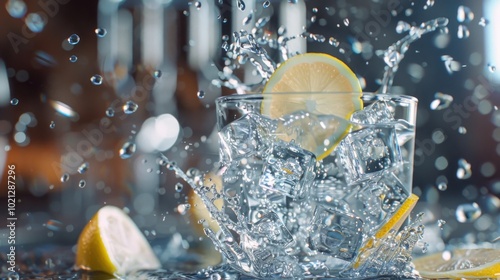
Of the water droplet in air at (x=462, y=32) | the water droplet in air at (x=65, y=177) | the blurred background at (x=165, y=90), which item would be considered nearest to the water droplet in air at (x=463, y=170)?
the blurred background at (x=165, y=90)

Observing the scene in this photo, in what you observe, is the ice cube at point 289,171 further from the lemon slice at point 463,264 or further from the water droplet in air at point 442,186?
the water droplet in air at point 442,186

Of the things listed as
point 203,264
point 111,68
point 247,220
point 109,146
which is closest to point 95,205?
point 109,146

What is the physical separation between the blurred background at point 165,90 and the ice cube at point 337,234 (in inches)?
51.4

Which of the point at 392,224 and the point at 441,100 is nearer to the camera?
the point at 392,224

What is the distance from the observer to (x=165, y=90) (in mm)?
2217

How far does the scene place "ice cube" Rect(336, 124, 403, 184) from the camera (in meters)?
0.70

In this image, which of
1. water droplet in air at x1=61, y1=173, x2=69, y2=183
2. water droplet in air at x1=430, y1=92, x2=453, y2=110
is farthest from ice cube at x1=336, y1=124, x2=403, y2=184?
water droplet in air at x1=430, y1=92, x2=453, y2=110

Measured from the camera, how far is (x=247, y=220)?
70cm

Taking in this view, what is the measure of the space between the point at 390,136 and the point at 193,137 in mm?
1507

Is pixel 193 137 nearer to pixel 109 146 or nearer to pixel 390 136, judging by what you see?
pixel 109 146

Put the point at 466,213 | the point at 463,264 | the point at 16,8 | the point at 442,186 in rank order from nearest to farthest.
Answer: the point at 463,264
the point at 466,213
the point at 16,8
the point at 442,186

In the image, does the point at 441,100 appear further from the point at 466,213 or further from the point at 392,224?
the point at 392,224

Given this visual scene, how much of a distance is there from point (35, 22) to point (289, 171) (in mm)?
1829

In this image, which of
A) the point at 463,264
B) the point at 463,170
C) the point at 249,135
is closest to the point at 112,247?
the point at 249,135
